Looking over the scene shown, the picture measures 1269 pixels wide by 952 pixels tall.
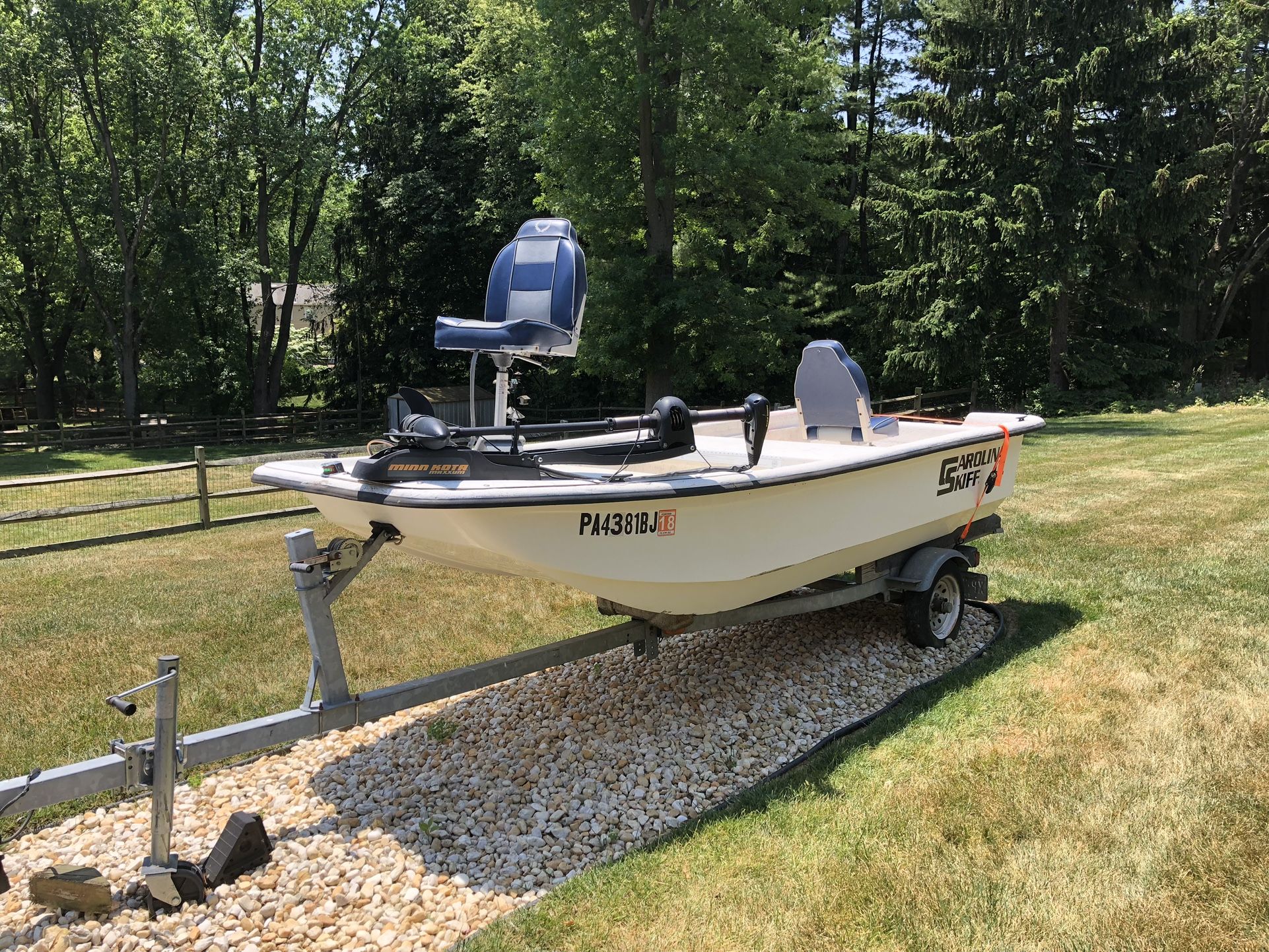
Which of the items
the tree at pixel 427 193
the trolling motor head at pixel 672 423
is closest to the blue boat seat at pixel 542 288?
the trolling motor head at pixel 672 423

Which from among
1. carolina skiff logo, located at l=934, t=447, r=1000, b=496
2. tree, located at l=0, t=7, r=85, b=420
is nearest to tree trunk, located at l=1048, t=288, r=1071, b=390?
carolina skiff logo, located at l=934, t=447, r=1000, b=496

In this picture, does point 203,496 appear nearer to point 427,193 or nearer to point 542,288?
point 542,288

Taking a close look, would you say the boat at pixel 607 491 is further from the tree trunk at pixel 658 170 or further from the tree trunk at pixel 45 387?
the tree trunk at pixel 45 387

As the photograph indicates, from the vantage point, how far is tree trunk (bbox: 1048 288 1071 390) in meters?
23.5

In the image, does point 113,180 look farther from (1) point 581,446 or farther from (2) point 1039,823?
(2) point 1039,823

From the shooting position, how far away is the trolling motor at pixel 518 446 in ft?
11.2

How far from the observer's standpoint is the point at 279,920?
3.03 m

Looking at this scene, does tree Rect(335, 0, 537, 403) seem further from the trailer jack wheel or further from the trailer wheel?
the trailer jack wheel

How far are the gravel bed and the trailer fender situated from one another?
0.44m

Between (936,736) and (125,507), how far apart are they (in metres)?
8.39

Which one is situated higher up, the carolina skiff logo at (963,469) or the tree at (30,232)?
the tree at (30,232)

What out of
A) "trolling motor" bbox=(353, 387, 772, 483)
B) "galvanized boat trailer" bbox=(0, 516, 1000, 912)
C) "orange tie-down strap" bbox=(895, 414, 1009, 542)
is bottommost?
"galvanized boat trailer" bbox=(0, 516, 1000, 912)

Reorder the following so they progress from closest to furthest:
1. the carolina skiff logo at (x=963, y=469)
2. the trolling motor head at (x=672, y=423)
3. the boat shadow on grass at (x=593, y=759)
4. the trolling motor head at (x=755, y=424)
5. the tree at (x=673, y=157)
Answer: the boat shadow on grass at (x=593, y=759)
the trolling motor head at (x=755, y=424)
the trolling motor head at (x=672, y=423)
the carolina skiff logo at (x=963, y=469)
the tree at (x=673, y=157)

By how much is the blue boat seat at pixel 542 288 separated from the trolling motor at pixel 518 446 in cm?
37
